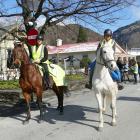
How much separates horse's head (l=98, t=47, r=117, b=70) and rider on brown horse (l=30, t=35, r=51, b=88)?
8.66 ft

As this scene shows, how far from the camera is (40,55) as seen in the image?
1180 cm

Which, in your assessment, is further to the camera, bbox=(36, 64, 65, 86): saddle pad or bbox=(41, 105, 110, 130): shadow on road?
bbox=(36, 64, 65, 86): saddle pad

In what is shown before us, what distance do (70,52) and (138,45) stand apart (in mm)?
66915

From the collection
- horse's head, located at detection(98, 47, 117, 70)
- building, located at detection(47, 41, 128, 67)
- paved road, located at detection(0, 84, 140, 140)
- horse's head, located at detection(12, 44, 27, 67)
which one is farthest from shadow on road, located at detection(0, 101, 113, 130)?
building, located at detection(47, 41, 128, 67)

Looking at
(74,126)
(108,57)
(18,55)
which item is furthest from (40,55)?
(108,57)

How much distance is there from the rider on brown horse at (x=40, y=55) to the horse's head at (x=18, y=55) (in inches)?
25.9

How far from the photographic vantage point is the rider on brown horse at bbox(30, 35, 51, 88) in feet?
38.6

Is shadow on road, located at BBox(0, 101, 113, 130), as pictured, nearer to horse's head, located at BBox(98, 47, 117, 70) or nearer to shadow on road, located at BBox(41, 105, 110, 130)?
shadow on road, located at BBox(41, 105, 110, 130)

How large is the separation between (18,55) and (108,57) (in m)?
2.83

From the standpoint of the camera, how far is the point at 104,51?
9438 millimetres

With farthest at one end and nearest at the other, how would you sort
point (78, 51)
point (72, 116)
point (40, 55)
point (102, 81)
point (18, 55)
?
point (78, 51) → point (72, 116) → point (40, 55) → point (18, 55) → point (102, 81)

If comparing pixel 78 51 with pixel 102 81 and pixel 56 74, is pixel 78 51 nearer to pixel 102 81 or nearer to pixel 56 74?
pixel 56 74

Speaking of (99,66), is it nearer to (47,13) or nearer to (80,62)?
(47,13)

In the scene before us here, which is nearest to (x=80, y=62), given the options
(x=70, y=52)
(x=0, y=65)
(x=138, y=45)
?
(x=70, y=52)
